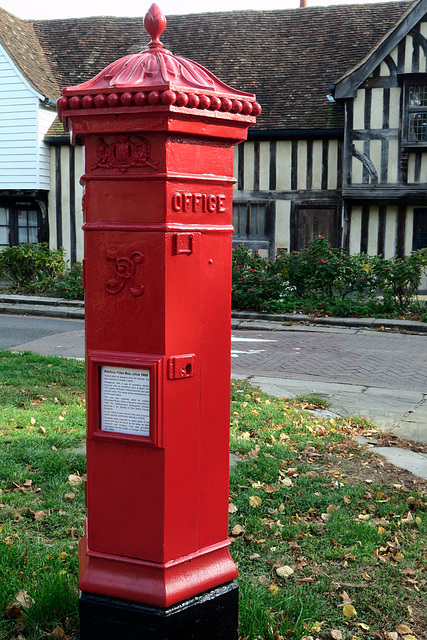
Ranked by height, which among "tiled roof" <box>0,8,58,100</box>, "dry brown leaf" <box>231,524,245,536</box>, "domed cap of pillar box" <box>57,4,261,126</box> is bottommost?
"dry brown leaf" <box>231,524,245,536</box>

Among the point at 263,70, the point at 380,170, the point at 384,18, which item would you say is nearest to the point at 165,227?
the point at 380,170

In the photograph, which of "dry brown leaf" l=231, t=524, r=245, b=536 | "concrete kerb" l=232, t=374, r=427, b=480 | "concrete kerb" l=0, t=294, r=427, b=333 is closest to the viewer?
"dry brown leaf" l=231, t=524, r=245, b=536

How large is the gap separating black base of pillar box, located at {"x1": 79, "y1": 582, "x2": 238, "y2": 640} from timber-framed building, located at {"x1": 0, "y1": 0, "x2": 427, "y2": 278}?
1451 cm

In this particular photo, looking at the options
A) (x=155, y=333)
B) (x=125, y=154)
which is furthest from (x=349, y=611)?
(x=125, y=154)

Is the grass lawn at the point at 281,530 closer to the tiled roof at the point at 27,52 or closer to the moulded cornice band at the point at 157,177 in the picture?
the moulded cornice band at the point at 157,177

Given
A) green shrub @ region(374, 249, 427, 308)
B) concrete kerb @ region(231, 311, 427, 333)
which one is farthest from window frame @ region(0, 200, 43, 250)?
green shrub @ region(374, 249, 427, 308)

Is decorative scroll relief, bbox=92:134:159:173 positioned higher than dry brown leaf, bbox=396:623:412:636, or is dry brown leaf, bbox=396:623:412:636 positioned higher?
decorative scroll relief, bbox=92:134:159:173

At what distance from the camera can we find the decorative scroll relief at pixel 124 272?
2.48 meters

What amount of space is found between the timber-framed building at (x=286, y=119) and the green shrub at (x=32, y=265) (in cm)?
148

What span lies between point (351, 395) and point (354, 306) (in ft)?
21.6

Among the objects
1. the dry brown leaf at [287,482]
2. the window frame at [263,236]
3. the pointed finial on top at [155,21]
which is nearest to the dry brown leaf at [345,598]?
the dry brown leaf at [287,482]

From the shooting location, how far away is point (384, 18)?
19.5 m

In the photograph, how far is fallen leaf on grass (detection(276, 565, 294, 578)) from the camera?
3.55 metres

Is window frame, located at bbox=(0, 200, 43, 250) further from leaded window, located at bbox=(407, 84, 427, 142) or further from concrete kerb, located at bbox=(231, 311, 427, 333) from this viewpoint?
leaded window, located at bbox=(407, 84, 427, 142)
